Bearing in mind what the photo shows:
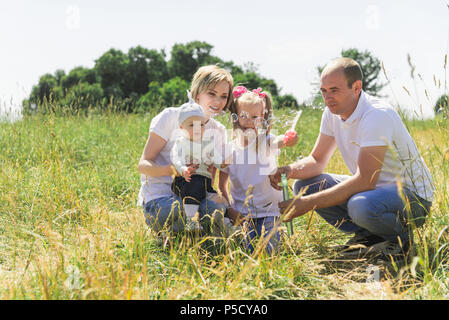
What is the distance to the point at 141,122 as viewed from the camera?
7566mm

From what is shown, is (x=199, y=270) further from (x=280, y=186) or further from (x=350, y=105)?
(x=350, y=105)

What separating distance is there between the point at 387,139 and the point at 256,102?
3.33 feet

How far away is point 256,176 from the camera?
3.36m

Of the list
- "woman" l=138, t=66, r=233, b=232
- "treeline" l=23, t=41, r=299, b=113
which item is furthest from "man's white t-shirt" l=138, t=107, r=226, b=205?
"treeline" l=23, t=41, r=299, b=113

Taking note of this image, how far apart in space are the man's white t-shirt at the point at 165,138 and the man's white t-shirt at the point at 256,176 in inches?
9.7

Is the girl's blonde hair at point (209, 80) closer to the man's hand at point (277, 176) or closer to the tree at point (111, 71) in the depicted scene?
the man's hand at point (277, 176)

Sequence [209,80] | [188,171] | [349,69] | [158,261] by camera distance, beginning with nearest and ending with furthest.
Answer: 1. [158,261]
2. [188,171]
3. [349,69]
4. [209,80]

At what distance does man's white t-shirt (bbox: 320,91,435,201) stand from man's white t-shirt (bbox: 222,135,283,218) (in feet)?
2.03

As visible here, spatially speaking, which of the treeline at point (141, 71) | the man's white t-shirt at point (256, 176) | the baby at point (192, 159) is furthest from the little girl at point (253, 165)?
the treeline at point (141, 71)

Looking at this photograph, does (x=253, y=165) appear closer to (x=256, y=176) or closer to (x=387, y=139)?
(x=256, y=176)

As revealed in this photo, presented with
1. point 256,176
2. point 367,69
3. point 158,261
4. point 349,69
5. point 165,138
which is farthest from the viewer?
point 367,69

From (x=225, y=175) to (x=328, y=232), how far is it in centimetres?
109

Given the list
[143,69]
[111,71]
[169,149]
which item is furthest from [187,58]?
[169,149]
